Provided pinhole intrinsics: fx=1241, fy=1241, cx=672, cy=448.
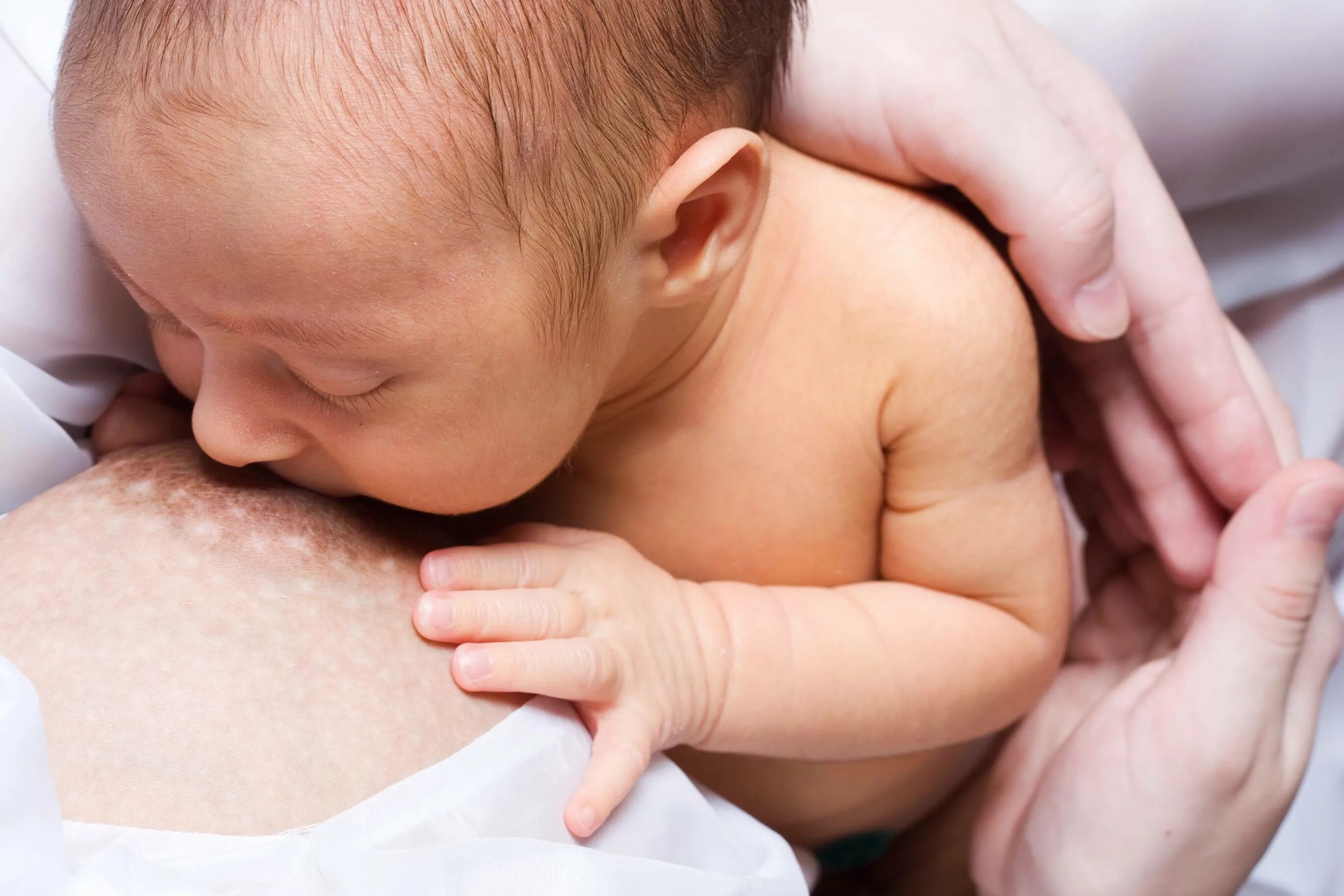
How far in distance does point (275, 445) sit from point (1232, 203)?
3.24 ft

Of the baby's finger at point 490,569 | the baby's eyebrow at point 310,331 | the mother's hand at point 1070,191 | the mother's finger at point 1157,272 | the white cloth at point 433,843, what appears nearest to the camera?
the white cloth at point 433,843

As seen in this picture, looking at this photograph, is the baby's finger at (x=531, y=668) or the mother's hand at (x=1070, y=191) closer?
the baby's finger at (x=531, y=668)

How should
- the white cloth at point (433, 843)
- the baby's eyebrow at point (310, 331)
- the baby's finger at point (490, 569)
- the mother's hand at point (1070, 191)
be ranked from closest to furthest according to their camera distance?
the white cloth at point (433, 843) < the baby's eyebrow at point (310, 331) < the baby's finger at point (490, 569) < the mother's hand at point (1070, 191)

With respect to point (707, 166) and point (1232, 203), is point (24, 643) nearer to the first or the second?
point (707, 166)

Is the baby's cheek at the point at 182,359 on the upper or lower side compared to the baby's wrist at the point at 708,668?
upper

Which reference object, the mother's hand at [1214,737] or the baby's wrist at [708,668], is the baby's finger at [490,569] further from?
the mother's hand at [1214,737]

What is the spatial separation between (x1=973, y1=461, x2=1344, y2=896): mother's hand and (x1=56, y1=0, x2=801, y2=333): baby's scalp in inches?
25.1

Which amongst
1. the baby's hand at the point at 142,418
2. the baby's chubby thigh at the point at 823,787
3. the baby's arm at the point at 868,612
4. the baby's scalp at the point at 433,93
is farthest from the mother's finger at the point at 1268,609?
the baby's hand at the point at 142,418

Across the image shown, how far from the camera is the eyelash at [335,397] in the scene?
75 cm

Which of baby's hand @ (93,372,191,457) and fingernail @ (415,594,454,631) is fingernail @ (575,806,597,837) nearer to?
fingernail @ (415,594,454,631)

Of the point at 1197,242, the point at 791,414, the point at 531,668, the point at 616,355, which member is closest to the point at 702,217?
the point at 616,355

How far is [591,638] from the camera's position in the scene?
814 mm

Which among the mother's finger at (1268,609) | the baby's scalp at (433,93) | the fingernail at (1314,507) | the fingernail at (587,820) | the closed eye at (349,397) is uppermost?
the baby's scalp at (433,93)

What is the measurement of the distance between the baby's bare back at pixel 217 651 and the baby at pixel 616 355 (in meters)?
0.04
